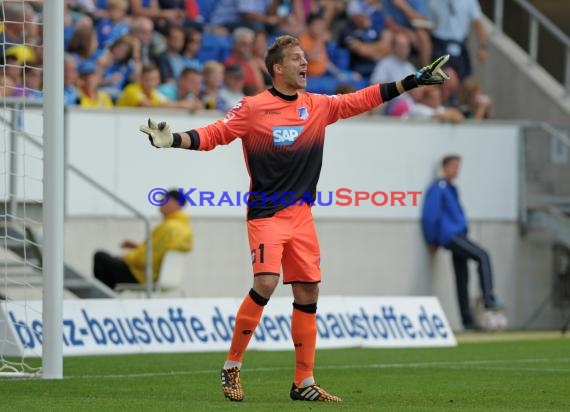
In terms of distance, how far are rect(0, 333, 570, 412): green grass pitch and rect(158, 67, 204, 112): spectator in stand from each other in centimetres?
561

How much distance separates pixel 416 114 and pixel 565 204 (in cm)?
288

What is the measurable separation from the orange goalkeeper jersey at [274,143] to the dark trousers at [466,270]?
12049 millimetres

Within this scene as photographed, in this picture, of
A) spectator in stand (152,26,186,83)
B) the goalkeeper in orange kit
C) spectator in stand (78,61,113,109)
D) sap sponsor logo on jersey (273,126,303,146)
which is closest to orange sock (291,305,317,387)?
the goalkeeper in orange kit

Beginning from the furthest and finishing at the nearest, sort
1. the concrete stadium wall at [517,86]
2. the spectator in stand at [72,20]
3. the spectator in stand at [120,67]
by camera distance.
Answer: the concrete stadium wall at [517,86] → the spectator in stand at [120,67] → the spectator in stand at [72,20]

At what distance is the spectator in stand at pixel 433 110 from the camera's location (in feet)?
76.7

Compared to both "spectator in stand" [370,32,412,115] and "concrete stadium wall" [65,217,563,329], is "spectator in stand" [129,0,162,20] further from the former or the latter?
"spectator in stand" [370,32,412,115]

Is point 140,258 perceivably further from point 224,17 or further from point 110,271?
point 224,17

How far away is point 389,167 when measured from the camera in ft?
75.7

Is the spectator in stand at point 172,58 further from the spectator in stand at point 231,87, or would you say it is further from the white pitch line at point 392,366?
the white pitch line at point 392,366

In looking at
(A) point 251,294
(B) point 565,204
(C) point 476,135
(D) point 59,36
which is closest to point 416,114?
(C) point 476,135

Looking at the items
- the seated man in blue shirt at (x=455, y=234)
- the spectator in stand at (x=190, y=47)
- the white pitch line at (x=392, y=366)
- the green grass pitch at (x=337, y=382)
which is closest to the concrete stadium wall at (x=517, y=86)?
the seated man in blue shirt at (x=455, y=234)

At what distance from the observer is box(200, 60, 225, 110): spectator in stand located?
21.4 m

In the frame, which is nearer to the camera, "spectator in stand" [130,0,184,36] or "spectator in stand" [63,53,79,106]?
"spectator in stand" [63,53,79,106]

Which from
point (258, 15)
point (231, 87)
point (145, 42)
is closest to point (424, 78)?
point (231, 87)
